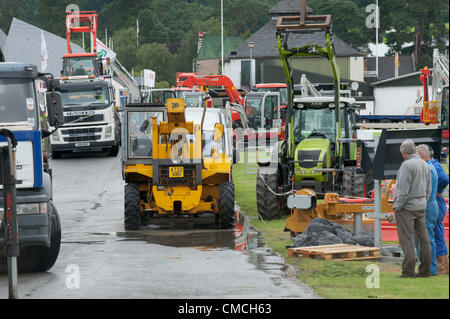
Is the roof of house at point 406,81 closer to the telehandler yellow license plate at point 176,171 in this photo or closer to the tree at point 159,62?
the tree at point 159,62

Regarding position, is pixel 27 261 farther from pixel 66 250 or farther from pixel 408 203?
pixel 408 203

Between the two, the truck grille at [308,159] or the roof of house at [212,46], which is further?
the roof of house at [212,46]

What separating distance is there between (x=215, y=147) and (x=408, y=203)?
7833 millimetres

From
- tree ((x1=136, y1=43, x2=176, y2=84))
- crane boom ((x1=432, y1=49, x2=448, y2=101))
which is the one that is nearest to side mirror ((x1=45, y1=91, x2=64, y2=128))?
crane boom ((x1=432, y1=49, x2=448, y2=101))

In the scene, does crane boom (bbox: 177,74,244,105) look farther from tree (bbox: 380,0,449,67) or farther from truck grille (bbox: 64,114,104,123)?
tree (bbox: 380,0,449,67)

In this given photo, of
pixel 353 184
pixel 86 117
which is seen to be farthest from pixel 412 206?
pixel 86 117

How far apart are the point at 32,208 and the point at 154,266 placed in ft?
7.52

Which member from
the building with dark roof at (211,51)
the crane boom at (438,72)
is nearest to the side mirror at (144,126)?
the crane boom at (438,72)

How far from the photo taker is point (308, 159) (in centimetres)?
2048

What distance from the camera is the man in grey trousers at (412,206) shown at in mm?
12750

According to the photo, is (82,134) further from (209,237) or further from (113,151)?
(209,237)

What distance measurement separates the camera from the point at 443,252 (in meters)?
13.3

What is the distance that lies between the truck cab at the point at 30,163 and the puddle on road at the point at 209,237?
3271 mm

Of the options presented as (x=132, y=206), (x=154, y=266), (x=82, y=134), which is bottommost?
(x=154, y=266)
